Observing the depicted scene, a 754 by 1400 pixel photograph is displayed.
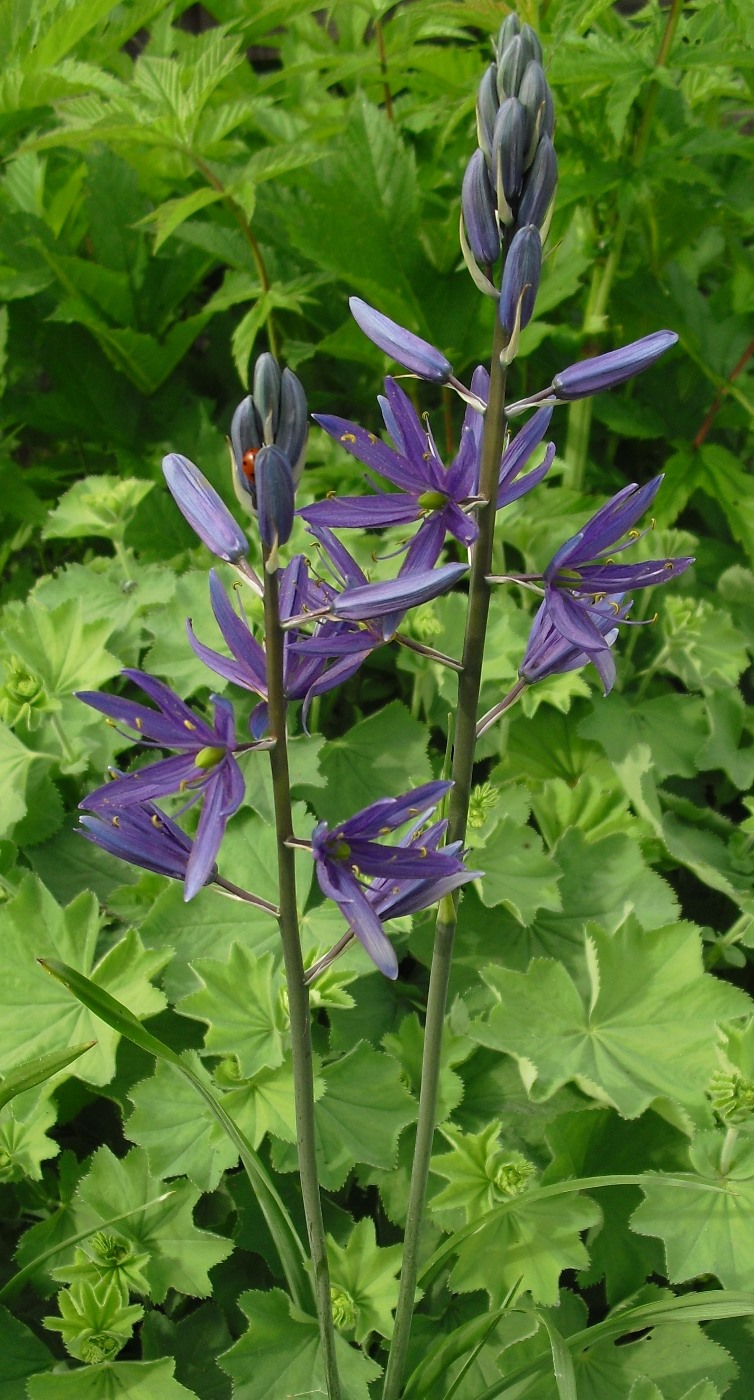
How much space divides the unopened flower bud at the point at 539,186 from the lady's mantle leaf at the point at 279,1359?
1.50 metres

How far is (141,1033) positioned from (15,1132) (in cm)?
83

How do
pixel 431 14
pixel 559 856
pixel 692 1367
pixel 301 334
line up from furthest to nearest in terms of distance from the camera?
pixel 301 334 → pixel 431 14 → pixel 559 856 → pixel 692 1367

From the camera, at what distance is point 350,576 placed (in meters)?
1.13

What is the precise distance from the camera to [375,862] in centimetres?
103

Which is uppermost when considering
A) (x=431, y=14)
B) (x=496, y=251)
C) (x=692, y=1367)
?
(x=431, y=14)

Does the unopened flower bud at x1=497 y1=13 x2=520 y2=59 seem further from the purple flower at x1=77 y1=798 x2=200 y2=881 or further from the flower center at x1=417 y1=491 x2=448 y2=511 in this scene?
the purple flower at x1=77 y1=798 x2=200 y2=881

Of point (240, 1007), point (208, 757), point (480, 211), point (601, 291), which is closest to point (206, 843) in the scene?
point (208, 757)

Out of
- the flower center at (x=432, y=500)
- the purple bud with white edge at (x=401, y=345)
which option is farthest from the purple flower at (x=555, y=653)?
the purple bud with white edge at (x=401, y=345)

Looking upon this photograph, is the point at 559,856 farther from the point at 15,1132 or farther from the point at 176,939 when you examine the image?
the point at 15,1132

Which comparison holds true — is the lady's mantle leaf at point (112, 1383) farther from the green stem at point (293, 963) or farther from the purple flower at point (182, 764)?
the purple flower at point (182, 764)

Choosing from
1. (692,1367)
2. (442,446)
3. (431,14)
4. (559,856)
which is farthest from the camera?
(442,446)

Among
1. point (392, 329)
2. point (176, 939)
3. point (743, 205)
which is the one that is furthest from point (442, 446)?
point (392, 329)

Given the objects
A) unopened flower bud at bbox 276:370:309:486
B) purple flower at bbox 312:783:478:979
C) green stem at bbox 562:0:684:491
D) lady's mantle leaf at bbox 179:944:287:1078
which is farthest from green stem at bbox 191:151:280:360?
purple flower at bbox 312:783:478:979

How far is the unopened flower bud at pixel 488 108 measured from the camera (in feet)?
3.32
